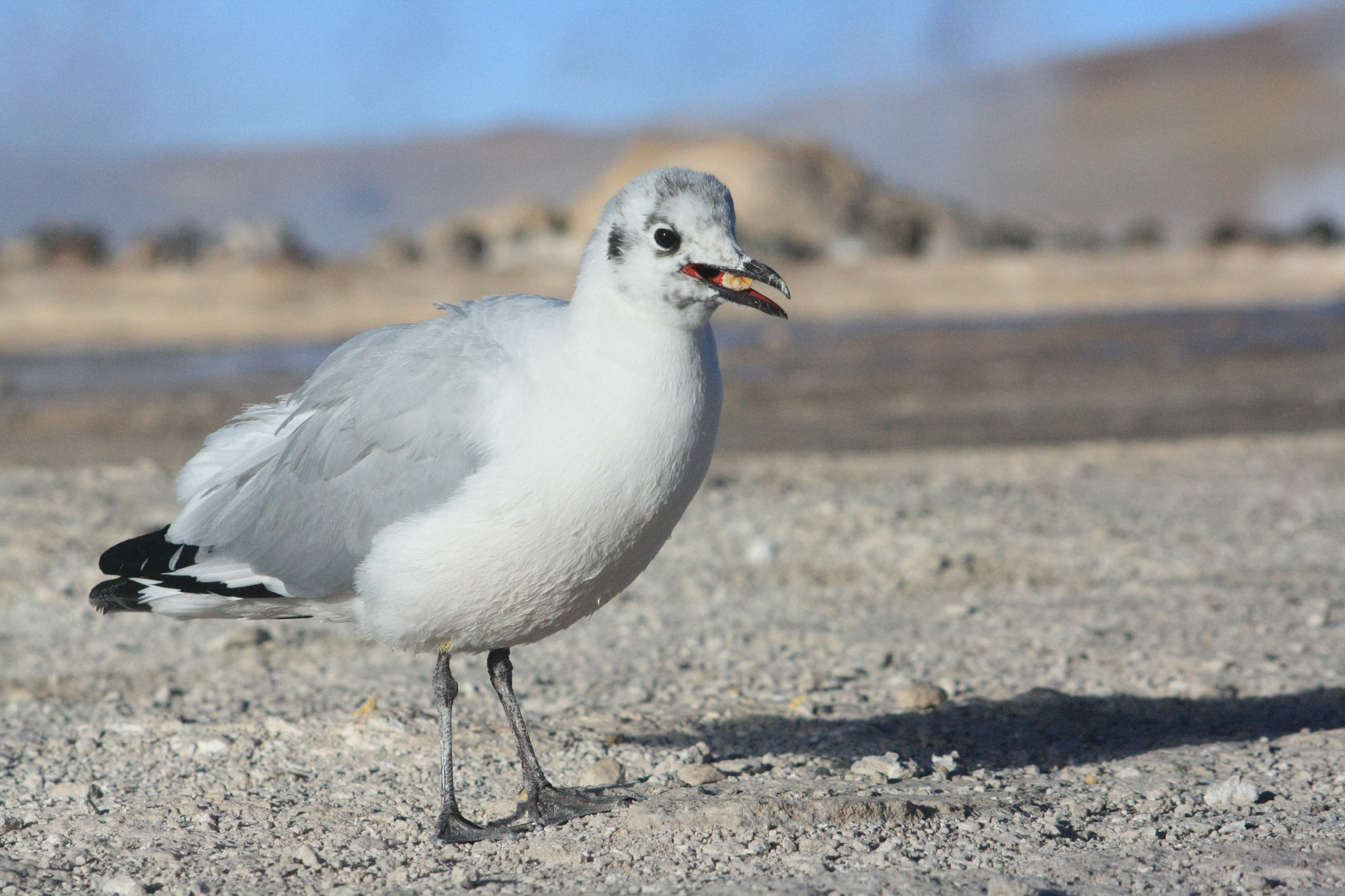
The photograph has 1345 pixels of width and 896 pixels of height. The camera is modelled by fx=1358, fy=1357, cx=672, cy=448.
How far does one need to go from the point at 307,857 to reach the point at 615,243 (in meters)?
1.90

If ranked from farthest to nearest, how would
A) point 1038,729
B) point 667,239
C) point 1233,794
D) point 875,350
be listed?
point 875,350
point 1038,729
point 1233,794
point 667,239

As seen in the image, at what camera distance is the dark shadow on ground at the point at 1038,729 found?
15.6ft

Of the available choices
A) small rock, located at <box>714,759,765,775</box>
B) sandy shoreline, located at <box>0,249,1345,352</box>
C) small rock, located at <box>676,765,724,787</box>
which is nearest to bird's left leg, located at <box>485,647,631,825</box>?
small rock, located at <box>676,765,724,787</box>

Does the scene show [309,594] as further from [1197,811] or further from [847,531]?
[847,531]

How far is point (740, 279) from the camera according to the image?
11.4ft

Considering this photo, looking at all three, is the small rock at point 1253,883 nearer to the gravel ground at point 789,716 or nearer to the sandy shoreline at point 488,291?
the gravel ground at point 789,716

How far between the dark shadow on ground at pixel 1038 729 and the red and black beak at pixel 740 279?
190 centimetres

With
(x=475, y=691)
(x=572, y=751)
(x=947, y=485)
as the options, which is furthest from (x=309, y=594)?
(x=947, y=485)

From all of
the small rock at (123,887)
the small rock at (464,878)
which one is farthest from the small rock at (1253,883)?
the small rock at (123,887)

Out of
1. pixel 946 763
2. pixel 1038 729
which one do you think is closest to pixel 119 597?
pixel 946 763

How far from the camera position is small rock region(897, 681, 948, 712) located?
17.1 feet

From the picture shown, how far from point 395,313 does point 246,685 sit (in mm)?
23719

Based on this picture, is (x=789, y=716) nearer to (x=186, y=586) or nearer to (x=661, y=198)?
(x=186, y=586)

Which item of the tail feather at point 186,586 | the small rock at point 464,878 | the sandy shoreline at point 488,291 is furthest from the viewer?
the sandy shoreline at point 488,291
